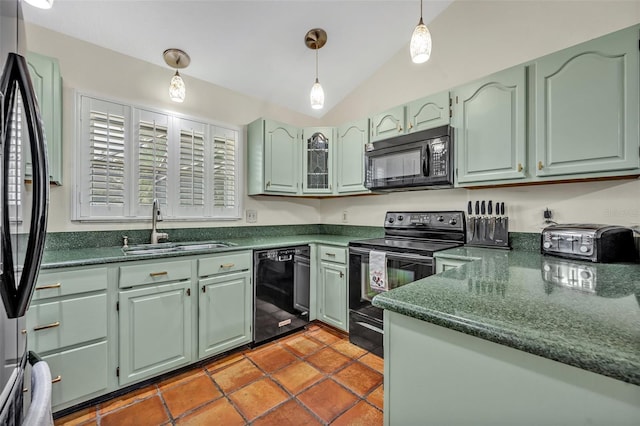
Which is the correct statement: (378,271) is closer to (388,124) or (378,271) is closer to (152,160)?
(388,124)

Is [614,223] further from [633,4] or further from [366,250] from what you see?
[366,250]

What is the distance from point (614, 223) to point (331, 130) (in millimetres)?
2399

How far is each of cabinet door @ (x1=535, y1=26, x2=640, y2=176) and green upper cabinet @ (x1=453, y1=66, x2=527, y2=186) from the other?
10 centimetres

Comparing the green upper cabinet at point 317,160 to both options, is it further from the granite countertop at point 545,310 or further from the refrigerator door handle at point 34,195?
the refrigerator door handle at point 34,195

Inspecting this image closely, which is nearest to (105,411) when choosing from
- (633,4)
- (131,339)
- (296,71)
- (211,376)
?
(131,339)

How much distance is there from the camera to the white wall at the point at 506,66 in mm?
1749

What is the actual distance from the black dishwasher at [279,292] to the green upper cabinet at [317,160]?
2.52 feet

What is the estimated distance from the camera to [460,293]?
2.96ft

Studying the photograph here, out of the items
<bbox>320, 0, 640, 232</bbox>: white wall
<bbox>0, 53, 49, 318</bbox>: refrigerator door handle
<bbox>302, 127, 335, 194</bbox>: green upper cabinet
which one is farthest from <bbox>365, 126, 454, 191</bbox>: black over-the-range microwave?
<bbox>0, 53, 49, 318</bbox>: refrigerator door handle

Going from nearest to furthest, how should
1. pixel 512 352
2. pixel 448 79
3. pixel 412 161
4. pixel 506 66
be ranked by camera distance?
pixel 512 352
pixel 506 66
pixel 412 161
pixel 448 79

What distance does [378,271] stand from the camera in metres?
2.20

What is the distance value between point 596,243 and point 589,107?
2.56 ft

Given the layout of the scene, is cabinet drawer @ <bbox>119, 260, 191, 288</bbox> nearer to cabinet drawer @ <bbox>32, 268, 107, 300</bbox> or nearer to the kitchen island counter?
cabinet drawer @ <bbox>32, 268, 107, 300</bbox>

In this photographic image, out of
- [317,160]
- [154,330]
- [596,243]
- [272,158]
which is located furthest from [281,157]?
[596,243]
